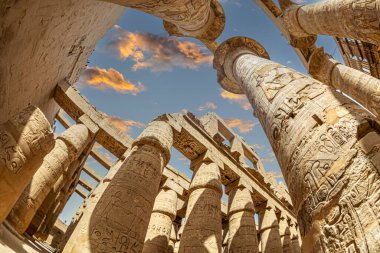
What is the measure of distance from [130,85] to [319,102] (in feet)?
95.1

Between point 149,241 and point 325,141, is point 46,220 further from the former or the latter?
point 325,141

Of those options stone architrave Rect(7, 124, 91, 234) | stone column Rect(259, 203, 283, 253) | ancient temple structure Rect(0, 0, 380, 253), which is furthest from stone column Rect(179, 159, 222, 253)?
stone architrave Rect(7, 124, 91, 234)

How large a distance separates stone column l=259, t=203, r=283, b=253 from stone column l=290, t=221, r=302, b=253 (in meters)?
1.96

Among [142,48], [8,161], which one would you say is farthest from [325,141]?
[142,48]

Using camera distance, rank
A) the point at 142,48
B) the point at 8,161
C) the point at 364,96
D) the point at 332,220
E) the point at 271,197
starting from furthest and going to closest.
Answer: the point at 142,48 → the point at 271,197 → the point at 364,96 → the point at 8,161 → the point at 332,220

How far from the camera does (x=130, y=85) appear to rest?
3014 centimetres

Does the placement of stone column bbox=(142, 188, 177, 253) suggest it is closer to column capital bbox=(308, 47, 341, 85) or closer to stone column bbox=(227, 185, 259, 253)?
stone column bbox=(227, 185, 259, 253)

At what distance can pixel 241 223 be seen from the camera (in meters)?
8.50

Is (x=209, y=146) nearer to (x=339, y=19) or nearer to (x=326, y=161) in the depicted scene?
(x=339, y=19)

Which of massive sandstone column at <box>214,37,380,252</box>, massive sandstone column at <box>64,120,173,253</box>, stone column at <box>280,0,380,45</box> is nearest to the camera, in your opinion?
massive sandstone column at <box>214,37,380,252</box>

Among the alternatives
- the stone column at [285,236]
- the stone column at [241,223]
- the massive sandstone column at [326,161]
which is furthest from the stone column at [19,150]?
the stone column at [285,236]

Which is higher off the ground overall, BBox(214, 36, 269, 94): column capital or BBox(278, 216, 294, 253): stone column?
BBox(214, 36, 269, 94): column capital

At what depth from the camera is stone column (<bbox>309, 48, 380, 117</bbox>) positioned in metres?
6.23

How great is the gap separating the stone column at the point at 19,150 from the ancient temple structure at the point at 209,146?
0.02m
